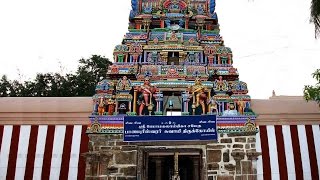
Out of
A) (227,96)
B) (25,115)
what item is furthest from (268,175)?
(25,115)

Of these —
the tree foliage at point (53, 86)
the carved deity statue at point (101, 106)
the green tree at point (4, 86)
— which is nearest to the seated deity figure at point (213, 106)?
the carved deity statue at point (101, 106)

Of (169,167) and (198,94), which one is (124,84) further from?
(169,167)

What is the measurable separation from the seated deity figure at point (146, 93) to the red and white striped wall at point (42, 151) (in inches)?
71.9

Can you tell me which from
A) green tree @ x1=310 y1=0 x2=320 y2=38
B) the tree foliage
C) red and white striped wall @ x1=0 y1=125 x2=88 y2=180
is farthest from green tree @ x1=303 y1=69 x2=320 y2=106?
the tree foliage

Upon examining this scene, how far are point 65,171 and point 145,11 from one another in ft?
16.2

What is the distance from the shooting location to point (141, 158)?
27.2 feet

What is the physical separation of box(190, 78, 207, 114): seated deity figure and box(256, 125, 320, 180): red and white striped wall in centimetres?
181

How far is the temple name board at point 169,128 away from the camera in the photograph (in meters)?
7.95

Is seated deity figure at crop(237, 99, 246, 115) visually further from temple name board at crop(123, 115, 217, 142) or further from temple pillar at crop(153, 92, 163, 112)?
temple pillar at crop(153, 92, 163, 112)

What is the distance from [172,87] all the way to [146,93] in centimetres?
67

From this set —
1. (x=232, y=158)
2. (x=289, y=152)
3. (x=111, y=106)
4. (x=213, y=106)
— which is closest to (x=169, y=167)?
(x=232, y=158)

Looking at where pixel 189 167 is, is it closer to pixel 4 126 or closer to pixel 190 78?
pixel 190 78

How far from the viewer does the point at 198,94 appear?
8.63 meters

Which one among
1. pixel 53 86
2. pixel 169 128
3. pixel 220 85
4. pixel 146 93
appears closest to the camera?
pixel 169 128
